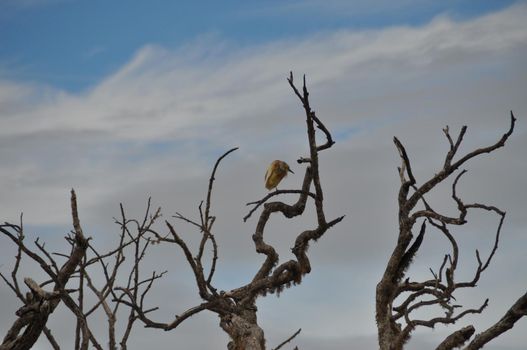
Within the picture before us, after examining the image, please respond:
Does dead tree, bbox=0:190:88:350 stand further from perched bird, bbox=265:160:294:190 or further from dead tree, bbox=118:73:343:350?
perched bird, bbox=265:160:294:190

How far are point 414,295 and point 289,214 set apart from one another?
1.44 metres

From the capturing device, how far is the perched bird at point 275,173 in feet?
29.9

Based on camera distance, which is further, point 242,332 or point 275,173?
point 275,173

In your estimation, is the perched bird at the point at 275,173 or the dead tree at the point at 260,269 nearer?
the dead tree at the point at 260,269

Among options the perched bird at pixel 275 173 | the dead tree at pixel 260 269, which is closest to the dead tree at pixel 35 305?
the dead tree at pixel 260 269

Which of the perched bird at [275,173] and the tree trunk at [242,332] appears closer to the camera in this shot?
the tree trunk at [242,332]

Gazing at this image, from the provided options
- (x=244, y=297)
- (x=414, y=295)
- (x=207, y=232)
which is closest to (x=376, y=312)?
(x=414, y=295)

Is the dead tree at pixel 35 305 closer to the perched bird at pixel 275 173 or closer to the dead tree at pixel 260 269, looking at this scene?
the dead tree at pixel 260 269

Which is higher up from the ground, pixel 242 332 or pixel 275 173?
pixel 275 173

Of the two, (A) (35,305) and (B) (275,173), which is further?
(B) (275,173)

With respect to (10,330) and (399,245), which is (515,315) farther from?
(10,330)

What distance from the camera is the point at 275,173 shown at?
9094 mm

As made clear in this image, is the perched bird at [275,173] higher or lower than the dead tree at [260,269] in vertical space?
higher

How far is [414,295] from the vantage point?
7.94m
